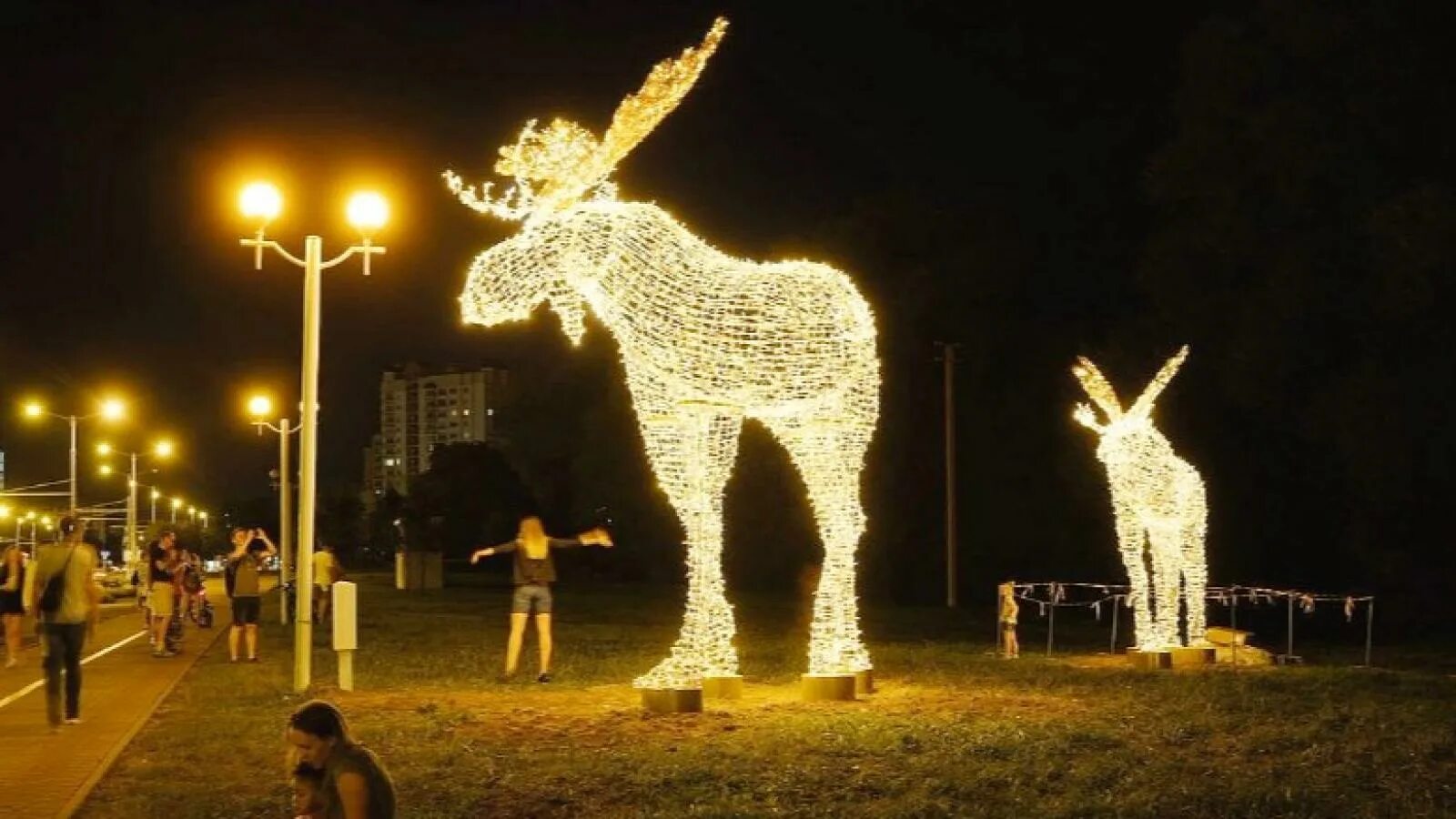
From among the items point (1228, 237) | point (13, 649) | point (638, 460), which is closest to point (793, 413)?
point (13, 649)

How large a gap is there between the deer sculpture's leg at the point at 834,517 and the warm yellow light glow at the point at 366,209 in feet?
14.6

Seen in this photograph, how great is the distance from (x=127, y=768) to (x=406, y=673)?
6203 mm

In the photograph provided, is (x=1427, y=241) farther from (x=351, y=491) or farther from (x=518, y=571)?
(x=351, y=491)

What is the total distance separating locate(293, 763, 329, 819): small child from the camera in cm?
552

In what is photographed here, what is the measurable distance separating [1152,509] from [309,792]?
594 inches

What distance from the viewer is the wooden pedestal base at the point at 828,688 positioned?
47.1 feet

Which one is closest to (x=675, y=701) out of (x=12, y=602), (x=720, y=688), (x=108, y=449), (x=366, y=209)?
(x=720, y=688)

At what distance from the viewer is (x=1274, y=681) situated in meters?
16.1

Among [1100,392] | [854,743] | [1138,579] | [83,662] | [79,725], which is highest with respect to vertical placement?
[1100,392]

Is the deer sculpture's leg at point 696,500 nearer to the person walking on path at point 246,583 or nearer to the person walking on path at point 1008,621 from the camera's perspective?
the person walking on path at point 246,583

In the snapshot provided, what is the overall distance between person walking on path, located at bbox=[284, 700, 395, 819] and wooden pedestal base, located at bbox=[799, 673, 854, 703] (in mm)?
9091

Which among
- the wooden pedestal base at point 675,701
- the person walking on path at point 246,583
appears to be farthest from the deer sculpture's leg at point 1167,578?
the person walking on path at point 246,583

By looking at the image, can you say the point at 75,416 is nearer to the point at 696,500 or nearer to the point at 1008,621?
the point at 1008,621

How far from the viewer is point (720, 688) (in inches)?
564
